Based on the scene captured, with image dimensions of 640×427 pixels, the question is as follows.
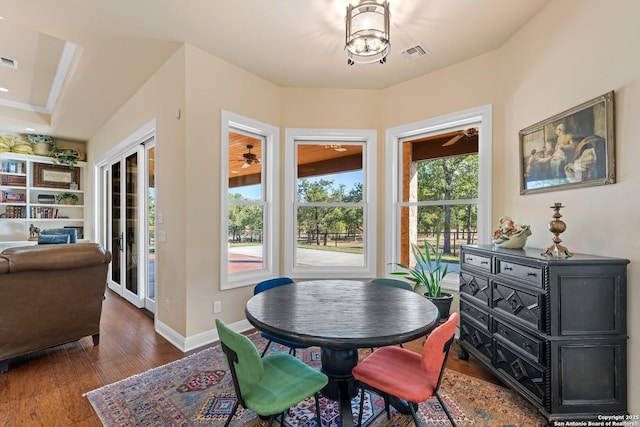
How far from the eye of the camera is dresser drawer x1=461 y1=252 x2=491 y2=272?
7.70 feet

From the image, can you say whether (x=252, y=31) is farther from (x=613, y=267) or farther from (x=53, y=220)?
(x=53, y=220)

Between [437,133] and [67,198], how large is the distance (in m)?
7.19

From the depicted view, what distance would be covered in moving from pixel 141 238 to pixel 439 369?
12.8 ft

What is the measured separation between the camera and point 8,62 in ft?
11.9

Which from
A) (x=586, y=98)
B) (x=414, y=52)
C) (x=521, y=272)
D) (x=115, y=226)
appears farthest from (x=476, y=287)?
(x=115, y=226)

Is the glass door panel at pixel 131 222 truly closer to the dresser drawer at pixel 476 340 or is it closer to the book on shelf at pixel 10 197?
the book on shelf at pixel 10 197

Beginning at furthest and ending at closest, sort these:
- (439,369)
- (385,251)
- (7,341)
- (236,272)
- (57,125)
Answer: (57,125), (385,251), (236,272), (7,341), (439,369)

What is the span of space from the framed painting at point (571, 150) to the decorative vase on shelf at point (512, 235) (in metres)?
0.39

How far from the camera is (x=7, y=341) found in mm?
2385

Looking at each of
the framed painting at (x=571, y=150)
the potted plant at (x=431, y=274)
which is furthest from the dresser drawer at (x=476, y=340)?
the framed painting at (x=571, y=150)

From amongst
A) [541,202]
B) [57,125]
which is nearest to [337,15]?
[541,202]

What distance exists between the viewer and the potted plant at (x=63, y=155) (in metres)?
5.98

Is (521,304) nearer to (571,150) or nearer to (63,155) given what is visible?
(571,150)

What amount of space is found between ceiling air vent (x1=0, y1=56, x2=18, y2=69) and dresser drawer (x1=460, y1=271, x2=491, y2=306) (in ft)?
18.5
